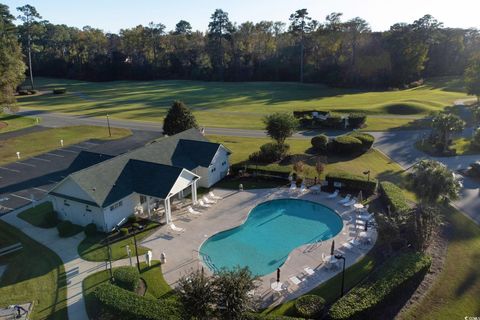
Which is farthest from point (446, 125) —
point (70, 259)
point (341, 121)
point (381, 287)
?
point (70, 259)

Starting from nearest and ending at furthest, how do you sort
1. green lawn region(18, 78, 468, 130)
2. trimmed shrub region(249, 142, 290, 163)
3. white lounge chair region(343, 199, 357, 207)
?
1. white lounge chair region(343, 199, 357, 207)
2. trimmed shrub region(249, 142, 290, 163)
3. green lawn region(18, 78, 468, 130)

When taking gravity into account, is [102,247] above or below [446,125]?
below

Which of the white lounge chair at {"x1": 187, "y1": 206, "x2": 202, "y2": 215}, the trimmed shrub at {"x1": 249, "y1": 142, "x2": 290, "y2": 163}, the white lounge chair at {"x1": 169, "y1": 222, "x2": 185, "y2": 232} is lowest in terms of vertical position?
the white lounge chair at {"x1": 169, "y1": 222, "x2": 185, "y2": 232}

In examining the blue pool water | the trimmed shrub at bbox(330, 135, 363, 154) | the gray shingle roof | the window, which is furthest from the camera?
the trimmed shrub at bbox(330, 135, 363, 154)

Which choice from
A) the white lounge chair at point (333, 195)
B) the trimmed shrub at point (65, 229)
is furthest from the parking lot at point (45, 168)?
the white lounge chair at point (333, 195)

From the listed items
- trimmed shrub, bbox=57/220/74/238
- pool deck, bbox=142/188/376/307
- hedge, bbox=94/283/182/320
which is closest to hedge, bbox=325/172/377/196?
pool deck, bbox=142/188/376/307

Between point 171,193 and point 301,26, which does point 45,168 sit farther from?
point 301,26

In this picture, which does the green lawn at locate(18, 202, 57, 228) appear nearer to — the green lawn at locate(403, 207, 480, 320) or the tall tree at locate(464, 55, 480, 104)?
the green lawn at locate(403, 207, 480, 320)
